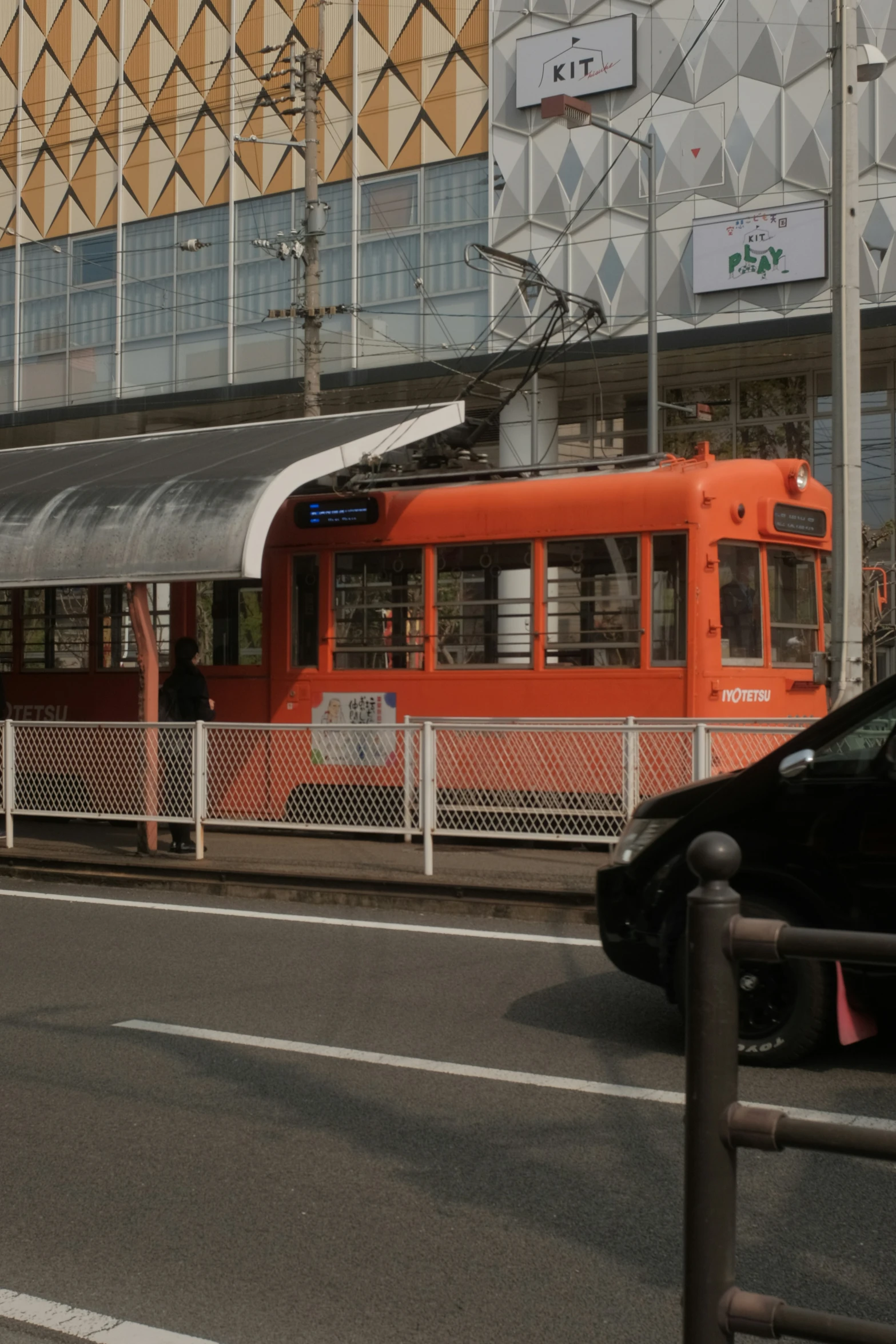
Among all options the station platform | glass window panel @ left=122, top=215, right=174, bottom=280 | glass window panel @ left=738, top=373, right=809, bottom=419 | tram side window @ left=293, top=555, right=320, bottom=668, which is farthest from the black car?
glass window panel @ left=122, top=215, right=174, bottom=280

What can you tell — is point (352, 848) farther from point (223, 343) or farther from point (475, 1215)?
point (223, 343)

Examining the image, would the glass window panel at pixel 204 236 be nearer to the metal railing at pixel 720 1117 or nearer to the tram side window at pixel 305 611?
the tram side window at pixel 305 611

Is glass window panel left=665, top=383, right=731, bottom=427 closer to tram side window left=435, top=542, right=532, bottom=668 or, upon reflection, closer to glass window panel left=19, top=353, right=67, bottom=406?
glass window panel left=19, top=353, right=67, bottom=406

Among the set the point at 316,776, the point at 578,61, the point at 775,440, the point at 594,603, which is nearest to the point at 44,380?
the point at 578,61

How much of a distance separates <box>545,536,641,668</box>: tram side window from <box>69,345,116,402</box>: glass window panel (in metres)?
27.0

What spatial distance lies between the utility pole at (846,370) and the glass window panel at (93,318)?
29.0 m

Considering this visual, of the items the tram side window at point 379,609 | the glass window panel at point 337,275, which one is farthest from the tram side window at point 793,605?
the glass window panel at point 337,275

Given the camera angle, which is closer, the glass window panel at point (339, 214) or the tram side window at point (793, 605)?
the tram side window at point (793, 605)

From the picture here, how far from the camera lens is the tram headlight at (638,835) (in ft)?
22.9

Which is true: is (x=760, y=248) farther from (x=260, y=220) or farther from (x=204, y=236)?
(x=204, y=236)

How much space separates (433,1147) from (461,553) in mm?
9279

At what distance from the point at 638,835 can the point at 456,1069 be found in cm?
138

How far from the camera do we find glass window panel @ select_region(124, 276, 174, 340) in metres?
37.7

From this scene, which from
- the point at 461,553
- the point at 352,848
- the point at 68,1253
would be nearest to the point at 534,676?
the point at 461,553
